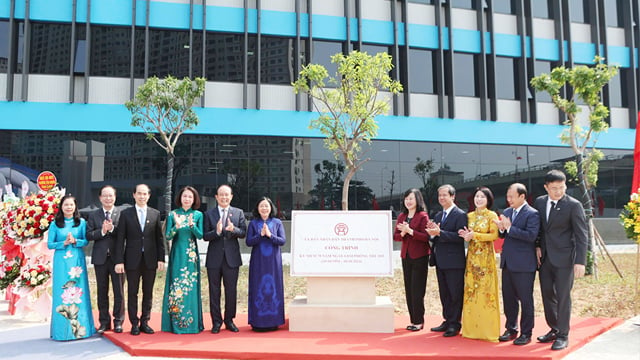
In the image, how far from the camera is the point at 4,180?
1396 cm

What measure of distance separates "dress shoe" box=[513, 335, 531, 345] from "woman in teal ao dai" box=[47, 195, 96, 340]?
4.76m

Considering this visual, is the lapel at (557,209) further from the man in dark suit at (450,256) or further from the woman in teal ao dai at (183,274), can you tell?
the woman in teal ao dai at (183,274)

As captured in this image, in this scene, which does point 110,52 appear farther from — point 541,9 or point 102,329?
point 541,9

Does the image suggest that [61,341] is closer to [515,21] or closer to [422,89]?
[422,89]

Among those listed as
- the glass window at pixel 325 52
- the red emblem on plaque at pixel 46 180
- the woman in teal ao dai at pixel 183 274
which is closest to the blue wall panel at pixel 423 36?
the glass window at pixel 325 52

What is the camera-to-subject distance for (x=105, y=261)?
5578 millimetres

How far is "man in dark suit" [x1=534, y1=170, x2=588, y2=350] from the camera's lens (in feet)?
16.0

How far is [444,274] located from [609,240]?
1554 cm

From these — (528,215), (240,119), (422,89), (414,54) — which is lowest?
(528,215)

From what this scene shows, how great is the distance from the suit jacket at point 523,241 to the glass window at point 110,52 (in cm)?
1315

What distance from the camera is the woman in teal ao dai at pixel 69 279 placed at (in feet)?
17.7

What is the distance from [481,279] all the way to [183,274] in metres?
3.41

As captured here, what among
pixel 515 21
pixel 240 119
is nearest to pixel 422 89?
pixel 515 21

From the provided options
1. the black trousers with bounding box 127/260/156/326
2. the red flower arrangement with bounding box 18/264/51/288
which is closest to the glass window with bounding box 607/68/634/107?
the black trousers with bounding box 127/260/156/326
